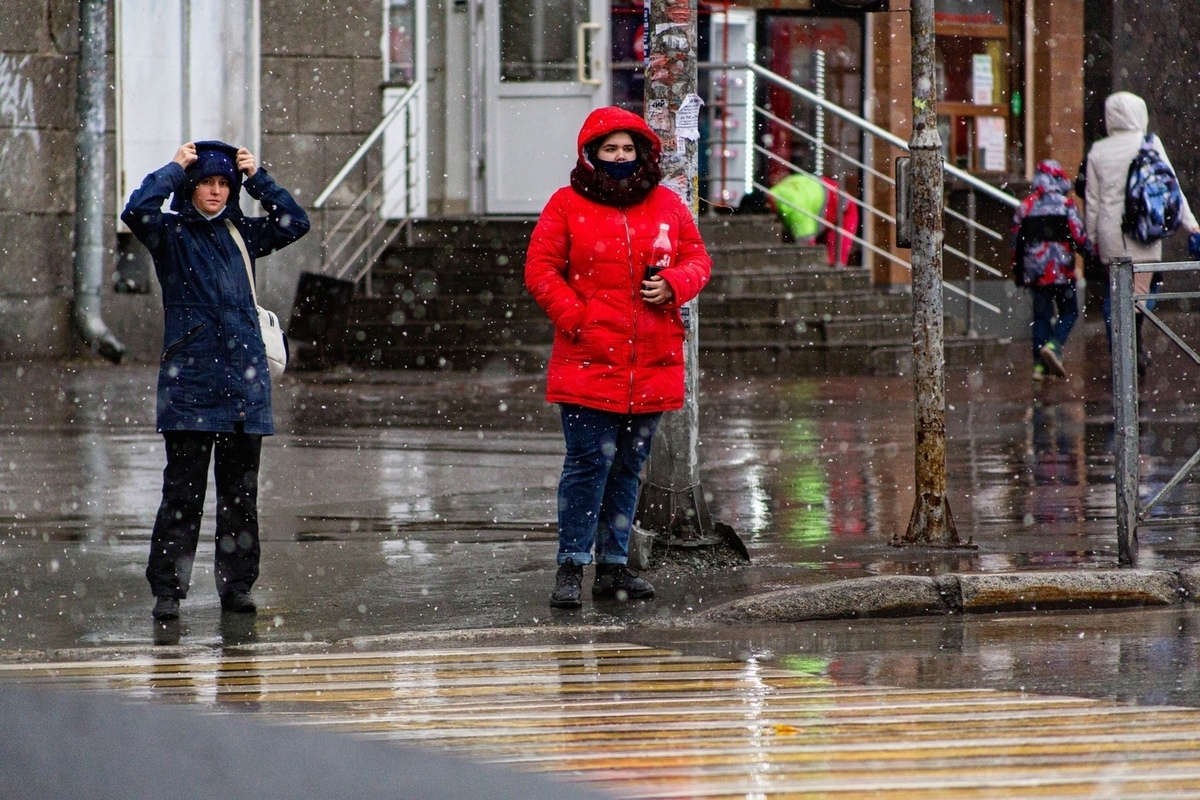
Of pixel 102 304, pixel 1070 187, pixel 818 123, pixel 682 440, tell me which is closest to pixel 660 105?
pixel 682 440

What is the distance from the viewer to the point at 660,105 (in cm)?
771

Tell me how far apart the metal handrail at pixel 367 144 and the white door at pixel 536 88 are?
856 mm

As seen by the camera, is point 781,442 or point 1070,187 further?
point 1070,187

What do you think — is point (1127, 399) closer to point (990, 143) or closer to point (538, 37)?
point (538, 37)

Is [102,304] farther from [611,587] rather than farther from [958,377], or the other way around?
[611,587]

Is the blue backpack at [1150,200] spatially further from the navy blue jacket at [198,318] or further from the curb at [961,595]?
the navy blue jacket at [198,318]

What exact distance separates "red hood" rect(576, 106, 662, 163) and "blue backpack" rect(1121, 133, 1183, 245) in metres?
7.96

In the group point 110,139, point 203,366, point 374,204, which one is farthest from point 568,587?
point 374,204

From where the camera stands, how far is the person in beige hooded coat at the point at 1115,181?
14.3 m

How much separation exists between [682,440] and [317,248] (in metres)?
10.4

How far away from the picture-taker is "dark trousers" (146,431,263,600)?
6.92 metres

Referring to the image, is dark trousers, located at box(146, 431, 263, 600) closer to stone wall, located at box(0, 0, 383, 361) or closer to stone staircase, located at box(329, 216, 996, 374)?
stone staircase, located at box(329, 216, 996, 374)

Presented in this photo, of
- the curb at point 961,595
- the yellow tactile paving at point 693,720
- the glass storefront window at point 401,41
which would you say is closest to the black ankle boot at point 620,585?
the curb at point 961,595

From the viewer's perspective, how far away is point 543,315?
1694cm
